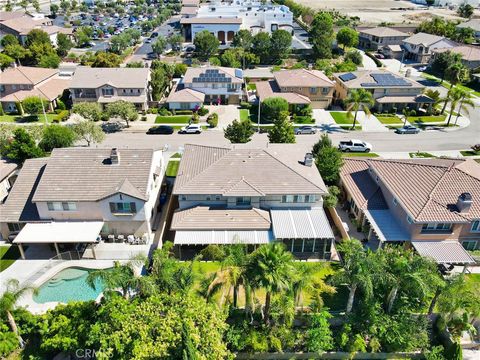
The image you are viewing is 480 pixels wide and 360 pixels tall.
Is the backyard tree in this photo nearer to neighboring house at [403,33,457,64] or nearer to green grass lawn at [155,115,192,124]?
green grass lawn at [155,115,192,124]

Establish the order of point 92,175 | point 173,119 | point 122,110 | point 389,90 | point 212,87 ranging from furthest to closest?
point 212,87
point 389,90
point 173,119
point 122,110
point 92,175

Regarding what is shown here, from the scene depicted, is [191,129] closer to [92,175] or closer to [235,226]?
[92,175]

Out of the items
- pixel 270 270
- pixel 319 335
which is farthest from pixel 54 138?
pixel 319 335

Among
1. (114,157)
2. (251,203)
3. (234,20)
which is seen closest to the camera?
(114,157)

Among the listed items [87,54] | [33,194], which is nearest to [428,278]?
[33,194]

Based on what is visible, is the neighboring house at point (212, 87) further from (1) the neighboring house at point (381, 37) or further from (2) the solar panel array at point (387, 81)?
(1) the neighboring house at point (381, 37)

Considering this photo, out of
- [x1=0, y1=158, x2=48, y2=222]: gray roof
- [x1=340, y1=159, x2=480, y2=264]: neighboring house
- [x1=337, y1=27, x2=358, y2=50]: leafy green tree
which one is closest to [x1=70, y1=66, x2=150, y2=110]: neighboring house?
[x1=0, y1=158, x2=48, y2=222]: gray roof
